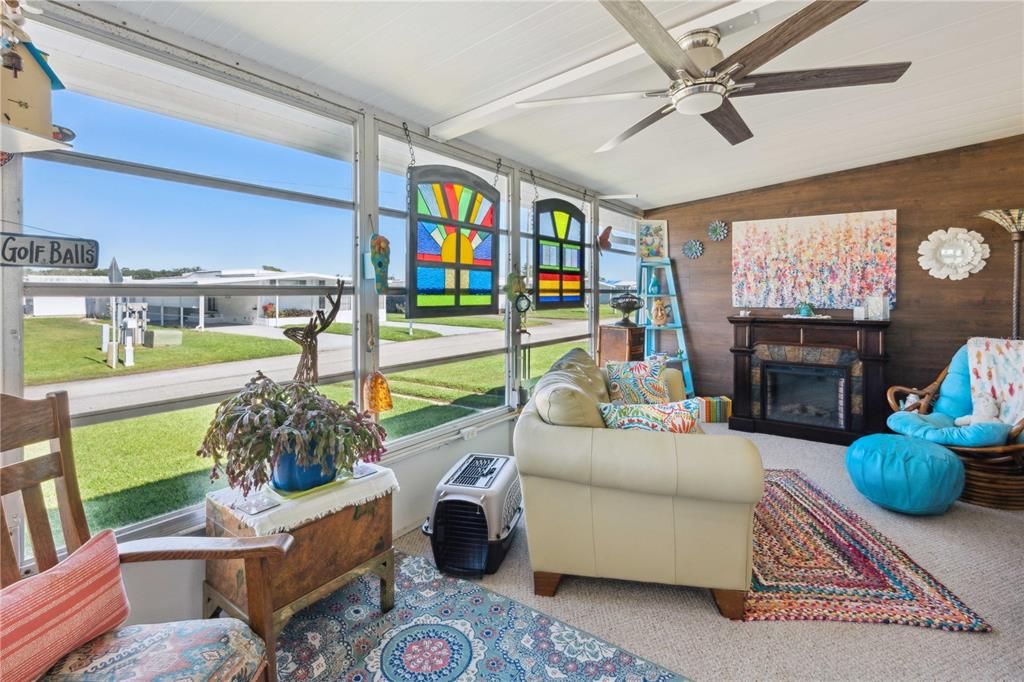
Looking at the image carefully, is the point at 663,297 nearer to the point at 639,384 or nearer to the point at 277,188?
the point at 639,384

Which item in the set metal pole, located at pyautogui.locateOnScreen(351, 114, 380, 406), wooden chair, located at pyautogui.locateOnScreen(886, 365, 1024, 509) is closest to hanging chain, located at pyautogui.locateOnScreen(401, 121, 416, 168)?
metal pole, located at pyautogui.locateOnScreen(351, 114, 380, 406)

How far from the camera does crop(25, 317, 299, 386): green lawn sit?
1740mm

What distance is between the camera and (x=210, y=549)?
1.36m

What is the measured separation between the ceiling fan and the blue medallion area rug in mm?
2219

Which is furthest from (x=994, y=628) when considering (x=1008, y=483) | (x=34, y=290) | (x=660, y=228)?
(x=660, y=228)

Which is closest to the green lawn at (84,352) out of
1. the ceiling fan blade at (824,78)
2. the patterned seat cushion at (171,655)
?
the patterned seat cushion at (171,655)

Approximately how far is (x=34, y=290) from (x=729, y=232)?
569cm

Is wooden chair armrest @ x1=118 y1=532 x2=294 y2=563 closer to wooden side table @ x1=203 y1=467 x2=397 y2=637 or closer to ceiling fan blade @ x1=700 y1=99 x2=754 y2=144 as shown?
wooden side table @ x1=203 y1=467 x2=397 y2=637

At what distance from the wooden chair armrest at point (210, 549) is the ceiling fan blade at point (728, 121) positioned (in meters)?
2.30

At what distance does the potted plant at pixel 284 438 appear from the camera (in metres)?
1.67

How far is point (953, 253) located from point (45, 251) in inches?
240

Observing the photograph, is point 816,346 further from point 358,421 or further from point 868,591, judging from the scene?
point 358,421

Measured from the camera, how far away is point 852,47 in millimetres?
2455

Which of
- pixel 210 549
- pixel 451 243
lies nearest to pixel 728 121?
pixel 451 243
